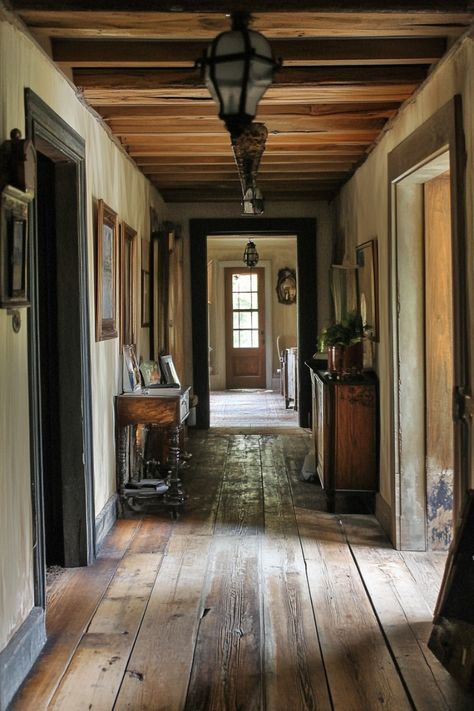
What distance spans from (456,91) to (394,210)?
1403 millimetres

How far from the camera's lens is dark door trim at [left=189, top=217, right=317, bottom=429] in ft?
33.9

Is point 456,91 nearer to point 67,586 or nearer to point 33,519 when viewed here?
point 33,519

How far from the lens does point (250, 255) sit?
503 inches

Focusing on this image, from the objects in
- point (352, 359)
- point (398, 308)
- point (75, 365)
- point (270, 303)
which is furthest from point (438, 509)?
point (270, 303)

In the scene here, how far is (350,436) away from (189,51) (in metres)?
3.17

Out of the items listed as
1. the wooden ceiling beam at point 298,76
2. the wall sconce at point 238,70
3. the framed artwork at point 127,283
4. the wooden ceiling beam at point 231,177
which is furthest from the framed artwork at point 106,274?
the wall sconce at point 238,70

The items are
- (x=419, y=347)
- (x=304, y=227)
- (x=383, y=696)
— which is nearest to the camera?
(x=383, y=696)

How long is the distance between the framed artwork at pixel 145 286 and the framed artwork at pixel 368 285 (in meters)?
2.02

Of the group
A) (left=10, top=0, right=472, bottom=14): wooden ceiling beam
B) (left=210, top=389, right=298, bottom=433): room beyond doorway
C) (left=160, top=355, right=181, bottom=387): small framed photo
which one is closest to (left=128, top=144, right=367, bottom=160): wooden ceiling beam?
(left=160, top=355, right=181, bottom=387): small framed photo

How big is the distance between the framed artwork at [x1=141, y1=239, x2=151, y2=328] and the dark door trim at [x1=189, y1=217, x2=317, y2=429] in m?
2.08

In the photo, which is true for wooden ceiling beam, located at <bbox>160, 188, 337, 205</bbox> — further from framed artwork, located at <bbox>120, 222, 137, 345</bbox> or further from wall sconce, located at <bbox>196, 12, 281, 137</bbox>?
wall sconce, located at <bbox>196, 12, 281, 137</bbox>

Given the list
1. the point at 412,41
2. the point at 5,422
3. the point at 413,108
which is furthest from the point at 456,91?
the point at 5,422

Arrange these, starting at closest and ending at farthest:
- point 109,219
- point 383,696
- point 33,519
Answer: point 383,696 → point 33,519 → point 109,219

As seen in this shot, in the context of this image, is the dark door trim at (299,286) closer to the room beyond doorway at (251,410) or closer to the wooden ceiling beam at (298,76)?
the room beyond doorway at (251,410)
